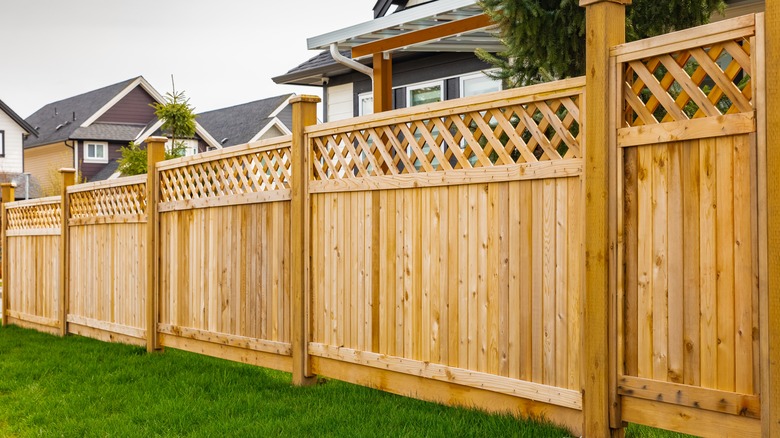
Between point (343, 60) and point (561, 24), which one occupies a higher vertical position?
point (343, 60)

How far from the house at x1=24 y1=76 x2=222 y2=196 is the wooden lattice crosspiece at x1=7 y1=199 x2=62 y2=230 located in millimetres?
20916

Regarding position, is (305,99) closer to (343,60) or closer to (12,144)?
(343,60)

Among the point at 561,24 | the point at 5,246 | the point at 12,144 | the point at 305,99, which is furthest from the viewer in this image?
the point at 12,144

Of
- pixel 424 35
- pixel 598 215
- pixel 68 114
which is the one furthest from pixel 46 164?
pixel 598 215

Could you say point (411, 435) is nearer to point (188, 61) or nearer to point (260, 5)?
point (260, 5)

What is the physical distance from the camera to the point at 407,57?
12.0 meters

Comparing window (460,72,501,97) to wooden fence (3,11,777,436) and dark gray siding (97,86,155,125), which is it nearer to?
wooden fence (3,11,777,436)

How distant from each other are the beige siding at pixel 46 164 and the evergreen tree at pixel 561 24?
1139 inches

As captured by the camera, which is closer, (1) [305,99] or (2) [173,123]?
(1) [305,99]

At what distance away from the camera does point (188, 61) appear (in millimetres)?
43438

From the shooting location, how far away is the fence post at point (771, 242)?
2.99 metres

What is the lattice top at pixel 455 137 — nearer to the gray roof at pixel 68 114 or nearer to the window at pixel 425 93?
the window at pixel 425 93

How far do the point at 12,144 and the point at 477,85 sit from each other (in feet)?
85.0

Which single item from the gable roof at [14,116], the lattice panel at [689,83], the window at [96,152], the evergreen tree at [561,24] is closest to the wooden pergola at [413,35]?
the evergreen tree at [561,24]
